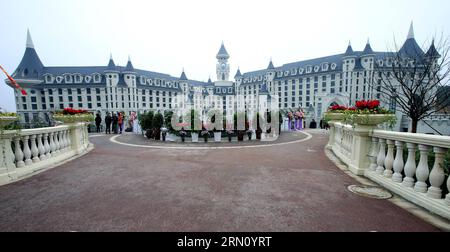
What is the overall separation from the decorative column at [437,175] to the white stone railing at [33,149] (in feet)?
27.8

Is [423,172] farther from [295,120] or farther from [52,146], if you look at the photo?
[295,120]

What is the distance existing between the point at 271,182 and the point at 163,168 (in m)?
3.24

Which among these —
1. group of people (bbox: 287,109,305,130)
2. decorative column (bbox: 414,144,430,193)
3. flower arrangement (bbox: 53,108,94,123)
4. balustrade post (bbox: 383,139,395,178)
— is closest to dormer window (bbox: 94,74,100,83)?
group of people (bbox: 287,109,305,130)

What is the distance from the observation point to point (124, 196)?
364cm

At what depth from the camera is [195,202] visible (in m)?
3.39

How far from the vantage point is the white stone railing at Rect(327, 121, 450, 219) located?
9.55 ft

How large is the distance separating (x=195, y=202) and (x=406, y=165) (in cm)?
402

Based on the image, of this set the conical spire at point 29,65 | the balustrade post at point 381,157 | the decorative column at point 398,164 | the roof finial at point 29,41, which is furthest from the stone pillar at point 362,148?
the roof finial at point 29,41

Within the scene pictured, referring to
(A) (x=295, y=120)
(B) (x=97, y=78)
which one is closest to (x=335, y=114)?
(A) (x=295, y=120)

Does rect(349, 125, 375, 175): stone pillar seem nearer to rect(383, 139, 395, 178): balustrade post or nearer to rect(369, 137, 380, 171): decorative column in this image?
rect(369, 137, 380, 171): decorative column

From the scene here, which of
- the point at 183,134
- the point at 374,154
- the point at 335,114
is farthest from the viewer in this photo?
the point at 183,134

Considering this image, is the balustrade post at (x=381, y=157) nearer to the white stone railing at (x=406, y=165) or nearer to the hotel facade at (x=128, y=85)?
the white stone railing at (x=406, y=165)

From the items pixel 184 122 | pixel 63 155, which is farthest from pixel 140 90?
pixel 63 155
